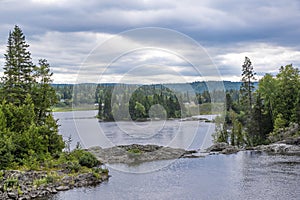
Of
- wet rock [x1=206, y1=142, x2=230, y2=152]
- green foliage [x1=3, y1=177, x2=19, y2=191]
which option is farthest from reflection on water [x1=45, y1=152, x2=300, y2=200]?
wet rock [x1=206, y1=142, x2=230, y2=152]

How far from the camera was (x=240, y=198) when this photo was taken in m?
27.1

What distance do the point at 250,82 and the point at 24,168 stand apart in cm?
5249

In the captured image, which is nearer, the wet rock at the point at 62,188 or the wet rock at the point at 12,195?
the wet rock at the point at 12,195

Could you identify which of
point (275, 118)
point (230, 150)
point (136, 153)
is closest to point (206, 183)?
point (136, 153)

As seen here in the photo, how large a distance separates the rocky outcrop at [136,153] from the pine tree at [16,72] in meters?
11.6

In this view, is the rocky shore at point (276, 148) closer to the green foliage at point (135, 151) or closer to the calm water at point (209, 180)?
the calm water at point (209, 180)

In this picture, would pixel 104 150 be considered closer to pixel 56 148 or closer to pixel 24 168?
pixel 56 148

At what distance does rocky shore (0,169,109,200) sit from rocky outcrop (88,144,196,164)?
11098 millimetres

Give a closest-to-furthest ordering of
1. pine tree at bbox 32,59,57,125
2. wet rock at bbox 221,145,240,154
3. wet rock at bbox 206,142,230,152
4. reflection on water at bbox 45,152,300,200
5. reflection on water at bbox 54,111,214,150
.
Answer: reflection on water at bbox 45,152,300,200
pine tree at bbox 32,59,57,125
wet rock at bbox 221,145,240,154
wet rock at bbox 206,142,230,152
reflection on water at bbox 54,111,214,150

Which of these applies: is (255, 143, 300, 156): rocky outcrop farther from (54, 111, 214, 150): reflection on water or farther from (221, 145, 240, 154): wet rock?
(54, 111, 214, 150): reflection on water

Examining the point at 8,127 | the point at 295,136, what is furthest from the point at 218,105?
the point at 8,127

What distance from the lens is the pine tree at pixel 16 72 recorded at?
43.6 metres

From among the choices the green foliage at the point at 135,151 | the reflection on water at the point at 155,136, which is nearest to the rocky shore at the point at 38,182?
the green foliage at the point at 135,151

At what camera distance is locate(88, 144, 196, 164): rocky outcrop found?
152ft
